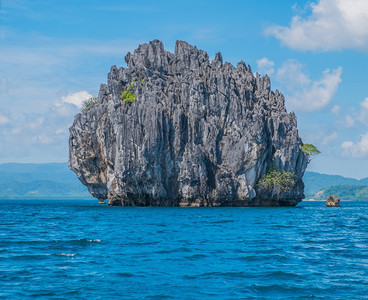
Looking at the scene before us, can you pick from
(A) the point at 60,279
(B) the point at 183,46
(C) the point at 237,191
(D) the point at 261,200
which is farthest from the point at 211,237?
(B) the point at 183,46

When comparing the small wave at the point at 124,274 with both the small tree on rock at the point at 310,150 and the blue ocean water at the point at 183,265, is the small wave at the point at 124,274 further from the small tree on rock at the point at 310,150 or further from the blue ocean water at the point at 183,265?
the small tree on rock at the point at 310,150

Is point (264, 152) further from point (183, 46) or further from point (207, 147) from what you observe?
point (183, 46)

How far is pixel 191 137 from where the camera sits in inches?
4483

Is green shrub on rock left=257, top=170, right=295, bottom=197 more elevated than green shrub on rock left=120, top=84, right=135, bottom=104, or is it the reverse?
green shrub on rock left=120, top=84, right=135, bottom=104

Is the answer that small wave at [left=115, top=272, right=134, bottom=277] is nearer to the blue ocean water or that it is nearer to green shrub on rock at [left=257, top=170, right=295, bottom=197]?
the blue ocean water

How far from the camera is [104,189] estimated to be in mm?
135000

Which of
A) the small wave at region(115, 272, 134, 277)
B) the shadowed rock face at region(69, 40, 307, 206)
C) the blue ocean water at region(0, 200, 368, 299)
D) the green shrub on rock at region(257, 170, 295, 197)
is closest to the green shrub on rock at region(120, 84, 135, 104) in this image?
the shadowed rock face at region(69, 40, 307, 206)

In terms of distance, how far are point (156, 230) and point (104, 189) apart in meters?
81.4

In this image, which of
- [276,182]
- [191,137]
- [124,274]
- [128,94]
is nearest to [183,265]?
[124,274]

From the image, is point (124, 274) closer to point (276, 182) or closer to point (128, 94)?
point (276, 182)

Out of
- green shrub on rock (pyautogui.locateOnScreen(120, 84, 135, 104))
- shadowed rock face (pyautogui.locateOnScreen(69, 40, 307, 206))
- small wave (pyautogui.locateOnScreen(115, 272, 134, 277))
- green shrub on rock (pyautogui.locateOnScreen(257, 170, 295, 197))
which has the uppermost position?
green shrub on rock (pyautogui.locateOnScreen(120, 84, 135, 104))

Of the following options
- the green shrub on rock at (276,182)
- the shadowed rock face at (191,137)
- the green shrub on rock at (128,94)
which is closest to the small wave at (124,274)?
the shadowed rock face at (191,137)

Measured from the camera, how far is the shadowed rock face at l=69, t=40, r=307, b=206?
110188 mm

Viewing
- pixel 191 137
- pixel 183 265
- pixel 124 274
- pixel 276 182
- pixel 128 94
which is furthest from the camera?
pixel 128 94
